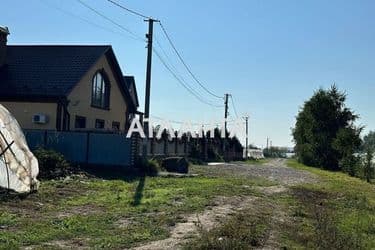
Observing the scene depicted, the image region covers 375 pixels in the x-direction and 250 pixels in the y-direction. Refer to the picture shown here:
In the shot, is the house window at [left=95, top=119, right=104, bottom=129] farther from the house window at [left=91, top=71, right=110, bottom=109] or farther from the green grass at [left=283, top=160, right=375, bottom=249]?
the green grass at [left=283, top=160, right=375, bottom=249]

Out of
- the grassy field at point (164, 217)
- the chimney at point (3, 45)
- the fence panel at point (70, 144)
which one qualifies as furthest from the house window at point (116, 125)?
the grassy field at point (164, 217)

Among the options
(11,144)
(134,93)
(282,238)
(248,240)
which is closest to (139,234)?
(248,240)

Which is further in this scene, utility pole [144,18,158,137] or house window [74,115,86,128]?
house window [74,115,86,128]

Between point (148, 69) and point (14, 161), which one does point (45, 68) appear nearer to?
point (148, 69)

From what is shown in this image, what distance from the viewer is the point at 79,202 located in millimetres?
12992

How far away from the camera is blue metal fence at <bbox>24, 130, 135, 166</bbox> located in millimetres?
23891

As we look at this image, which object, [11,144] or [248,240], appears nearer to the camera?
[248,240]

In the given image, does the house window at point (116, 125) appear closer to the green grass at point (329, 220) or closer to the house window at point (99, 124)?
the house window at point (99, 124)

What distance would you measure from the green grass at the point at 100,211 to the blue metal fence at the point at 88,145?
5.36 metres

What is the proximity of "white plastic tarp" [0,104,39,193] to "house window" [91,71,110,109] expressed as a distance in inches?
568

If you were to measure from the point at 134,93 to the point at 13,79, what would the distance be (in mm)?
17149

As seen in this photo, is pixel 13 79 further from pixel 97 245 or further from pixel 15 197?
pixel 97 245

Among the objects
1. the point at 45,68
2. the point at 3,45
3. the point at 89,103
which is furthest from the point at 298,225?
the point at 3,45

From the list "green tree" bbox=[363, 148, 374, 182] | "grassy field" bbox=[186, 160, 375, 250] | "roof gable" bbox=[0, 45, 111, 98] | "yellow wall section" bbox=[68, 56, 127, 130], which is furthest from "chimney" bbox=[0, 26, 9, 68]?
"green tree" bbox=[363, 148, 374, 182]
